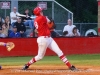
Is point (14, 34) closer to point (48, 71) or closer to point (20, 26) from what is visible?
point (20, 26)

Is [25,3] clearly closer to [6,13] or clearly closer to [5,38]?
[6,13]

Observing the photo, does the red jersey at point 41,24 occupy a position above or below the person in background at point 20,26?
above

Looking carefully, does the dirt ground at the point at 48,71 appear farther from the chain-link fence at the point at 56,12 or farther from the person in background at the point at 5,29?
the chain-link fence at the point at 56,12

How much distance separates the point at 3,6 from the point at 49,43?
11.7 metres

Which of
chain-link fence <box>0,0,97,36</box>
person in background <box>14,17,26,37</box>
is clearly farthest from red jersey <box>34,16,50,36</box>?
chain-link fence <box>0,0,97,36</box>

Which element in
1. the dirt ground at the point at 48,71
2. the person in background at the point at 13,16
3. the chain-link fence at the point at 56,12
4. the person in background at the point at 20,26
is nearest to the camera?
the dirt ground at the point at 48,71

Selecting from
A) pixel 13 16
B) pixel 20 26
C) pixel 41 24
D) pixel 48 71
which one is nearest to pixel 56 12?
pixel 13 16

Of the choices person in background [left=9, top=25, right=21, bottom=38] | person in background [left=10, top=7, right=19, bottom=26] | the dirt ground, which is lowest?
the dirt ground

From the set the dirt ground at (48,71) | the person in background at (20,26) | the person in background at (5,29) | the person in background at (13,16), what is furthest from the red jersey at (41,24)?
the person in background at (13,16)

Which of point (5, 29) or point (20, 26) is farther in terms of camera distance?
point (20, 26)

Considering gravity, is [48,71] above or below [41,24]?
below

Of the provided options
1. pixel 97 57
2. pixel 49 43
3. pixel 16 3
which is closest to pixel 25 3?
pixel 16 3

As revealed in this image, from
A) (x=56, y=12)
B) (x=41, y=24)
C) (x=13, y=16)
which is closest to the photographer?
(x=41, y=24)

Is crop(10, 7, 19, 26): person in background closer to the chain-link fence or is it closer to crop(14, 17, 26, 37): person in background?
crop(14, 17, 26, 37): person in background
